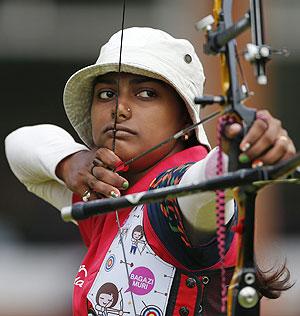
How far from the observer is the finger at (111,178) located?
1.82 metres

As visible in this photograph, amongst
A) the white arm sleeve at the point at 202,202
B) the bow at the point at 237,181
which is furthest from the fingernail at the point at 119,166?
the bow at the point at 237,181

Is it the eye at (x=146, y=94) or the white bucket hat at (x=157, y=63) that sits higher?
the white bucket hat at (x=157, y=63)

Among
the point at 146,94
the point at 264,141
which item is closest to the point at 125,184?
the point at 146,94

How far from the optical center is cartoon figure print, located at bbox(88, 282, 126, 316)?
1756mm

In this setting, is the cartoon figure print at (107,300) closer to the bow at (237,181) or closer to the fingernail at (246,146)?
the bow at (237,181)

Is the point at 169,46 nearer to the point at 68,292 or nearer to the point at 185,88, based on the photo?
the point at 185,88

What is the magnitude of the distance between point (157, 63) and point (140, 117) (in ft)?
0.31

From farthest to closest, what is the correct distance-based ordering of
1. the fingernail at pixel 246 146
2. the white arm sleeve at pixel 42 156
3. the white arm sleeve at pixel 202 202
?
the white arm sleeve at pixel 42 156 → the white arm sleeve at pixel 202 202 → the fingernail at pixel 246 146

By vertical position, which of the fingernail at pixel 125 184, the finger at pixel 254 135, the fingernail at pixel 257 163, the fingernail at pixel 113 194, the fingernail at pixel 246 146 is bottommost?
the fingernail at pixel 257 163

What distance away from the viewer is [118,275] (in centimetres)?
177

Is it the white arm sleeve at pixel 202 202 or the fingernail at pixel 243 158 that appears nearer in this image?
the fingernail at pixel 243 158

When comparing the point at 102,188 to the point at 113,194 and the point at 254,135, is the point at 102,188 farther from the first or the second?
the point at 254,135

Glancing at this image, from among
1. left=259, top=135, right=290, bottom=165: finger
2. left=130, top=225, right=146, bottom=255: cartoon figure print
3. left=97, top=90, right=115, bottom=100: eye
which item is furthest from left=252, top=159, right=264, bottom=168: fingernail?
left=97, top=90, right=115, bottom=100: eye

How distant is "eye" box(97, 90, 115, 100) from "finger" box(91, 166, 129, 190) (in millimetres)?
134
